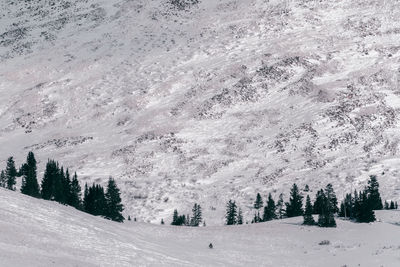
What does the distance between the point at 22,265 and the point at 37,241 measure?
28.0 ft

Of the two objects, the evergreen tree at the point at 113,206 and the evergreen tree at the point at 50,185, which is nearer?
the evergreen tree at the point at 113,206

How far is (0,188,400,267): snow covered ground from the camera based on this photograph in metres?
48.2

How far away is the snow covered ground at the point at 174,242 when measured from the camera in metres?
48.2

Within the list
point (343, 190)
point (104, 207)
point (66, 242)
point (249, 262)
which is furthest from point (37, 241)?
point (343, 190)

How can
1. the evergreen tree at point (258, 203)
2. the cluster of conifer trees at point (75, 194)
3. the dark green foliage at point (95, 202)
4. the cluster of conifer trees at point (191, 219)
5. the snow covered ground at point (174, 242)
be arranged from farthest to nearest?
the evergreen tree at point (258, 203), the cluster of conifer trees at point (191, 219), the dark green foliage at point (95, 202), the cluster of conifer trees at point (75, 194), the snow covered ground at point (174, 242)

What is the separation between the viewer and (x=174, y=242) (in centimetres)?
7456

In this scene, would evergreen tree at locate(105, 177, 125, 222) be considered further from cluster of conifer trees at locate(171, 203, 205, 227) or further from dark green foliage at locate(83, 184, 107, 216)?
cluster of conifer trees at locate(171, 203, 205, 227)

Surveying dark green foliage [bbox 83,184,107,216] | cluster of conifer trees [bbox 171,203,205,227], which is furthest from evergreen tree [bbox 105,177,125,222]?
cluster of conifer trees [bbox 171,203,205,227]

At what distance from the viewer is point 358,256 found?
66.9 metres

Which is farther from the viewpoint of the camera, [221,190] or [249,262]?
[221,190]

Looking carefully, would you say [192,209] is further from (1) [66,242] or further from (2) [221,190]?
(1) [66,242]

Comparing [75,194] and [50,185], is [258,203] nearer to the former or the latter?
[50,185]

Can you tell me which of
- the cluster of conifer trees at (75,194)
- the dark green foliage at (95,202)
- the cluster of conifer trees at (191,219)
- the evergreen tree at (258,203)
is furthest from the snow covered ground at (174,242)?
the evergreen tree at (258,203)

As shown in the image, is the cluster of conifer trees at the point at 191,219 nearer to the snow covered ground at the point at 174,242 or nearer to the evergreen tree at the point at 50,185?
the evergreen tree at the point at 50,185
